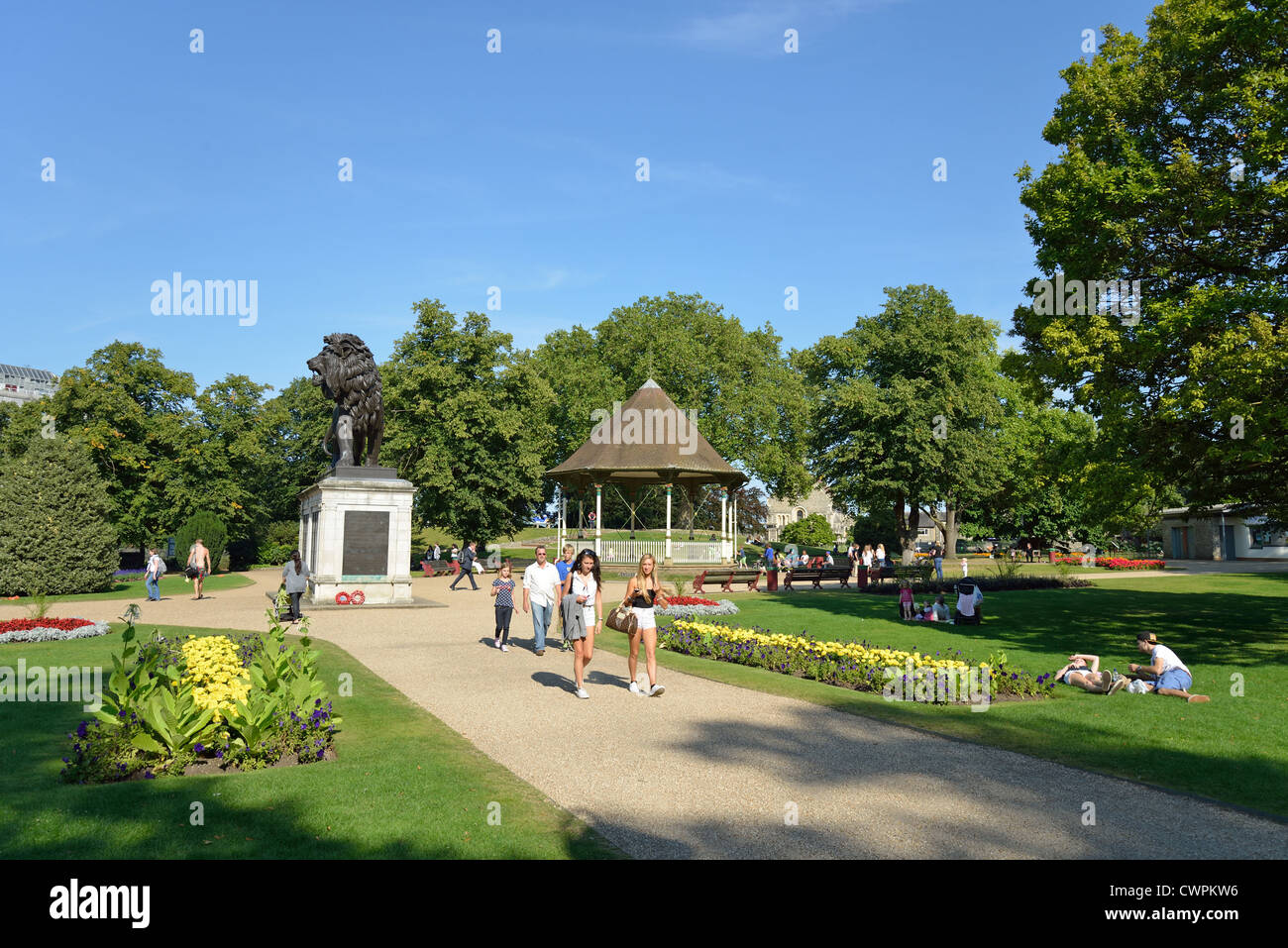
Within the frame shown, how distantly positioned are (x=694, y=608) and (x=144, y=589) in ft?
68.4

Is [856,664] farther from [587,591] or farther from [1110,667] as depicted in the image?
[1110,667]

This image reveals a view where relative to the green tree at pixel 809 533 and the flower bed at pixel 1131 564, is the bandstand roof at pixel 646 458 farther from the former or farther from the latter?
the green tree at pixel 809 533

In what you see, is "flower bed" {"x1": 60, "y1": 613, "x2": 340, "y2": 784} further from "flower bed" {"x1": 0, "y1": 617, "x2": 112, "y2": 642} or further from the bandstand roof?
the bandstand roof

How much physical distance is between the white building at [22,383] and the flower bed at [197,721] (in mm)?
158587

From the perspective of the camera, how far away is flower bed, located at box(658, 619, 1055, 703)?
1045 centimetres

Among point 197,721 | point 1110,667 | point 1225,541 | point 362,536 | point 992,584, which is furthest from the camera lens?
point 1225,541

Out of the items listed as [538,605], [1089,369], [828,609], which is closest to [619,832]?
[538,605]

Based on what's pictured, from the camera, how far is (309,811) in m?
5.52

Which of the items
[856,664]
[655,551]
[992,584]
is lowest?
[992,584]

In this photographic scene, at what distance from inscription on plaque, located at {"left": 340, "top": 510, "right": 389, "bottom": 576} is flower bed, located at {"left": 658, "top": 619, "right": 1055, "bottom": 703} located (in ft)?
31.5

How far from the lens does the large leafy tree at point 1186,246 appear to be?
12727 mm

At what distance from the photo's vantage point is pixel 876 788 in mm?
6434

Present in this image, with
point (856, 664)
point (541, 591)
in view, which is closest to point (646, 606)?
point (856, 664)

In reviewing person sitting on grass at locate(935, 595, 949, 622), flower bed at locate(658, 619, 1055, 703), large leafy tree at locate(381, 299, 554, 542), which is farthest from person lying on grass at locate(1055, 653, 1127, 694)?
large leafy tree at locate(381, 299, 554, 542)
